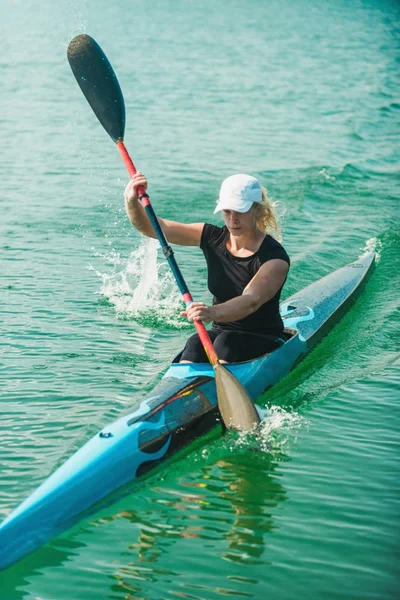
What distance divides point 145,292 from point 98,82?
2205mm

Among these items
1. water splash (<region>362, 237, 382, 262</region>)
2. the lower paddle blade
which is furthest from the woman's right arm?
water splash (<region>362, 237, 382, 262</region>)

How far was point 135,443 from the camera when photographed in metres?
4.86

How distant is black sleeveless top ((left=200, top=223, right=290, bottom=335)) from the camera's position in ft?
18.3

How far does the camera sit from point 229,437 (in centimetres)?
533

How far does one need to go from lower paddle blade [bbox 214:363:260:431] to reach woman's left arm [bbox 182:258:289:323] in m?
0.35

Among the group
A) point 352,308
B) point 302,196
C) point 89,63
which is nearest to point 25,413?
point 89,63

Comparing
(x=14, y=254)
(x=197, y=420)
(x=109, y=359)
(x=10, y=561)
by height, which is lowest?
(x=10, y=561)

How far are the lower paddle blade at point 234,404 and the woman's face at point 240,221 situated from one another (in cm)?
89

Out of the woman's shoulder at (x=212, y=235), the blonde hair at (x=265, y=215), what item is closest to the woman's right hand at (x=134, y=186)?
the woman's shoulder at (x=212, y=235)

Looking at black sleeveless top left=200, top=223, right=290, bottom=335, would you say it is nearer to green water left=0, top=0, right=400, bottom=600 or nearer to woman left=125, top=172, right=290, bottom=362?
woman left=125, top=172, right=290, bottom=362

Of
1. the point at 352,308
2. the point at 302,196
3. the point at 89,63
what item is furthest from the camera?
the point at 302,196

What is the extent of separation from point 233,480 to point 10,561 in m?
1.35

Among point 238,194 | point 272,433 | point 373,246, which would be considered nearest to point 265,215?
point 238,194

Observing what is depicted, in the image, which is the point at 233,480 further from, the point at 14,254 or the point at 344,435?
the point at 14,254
